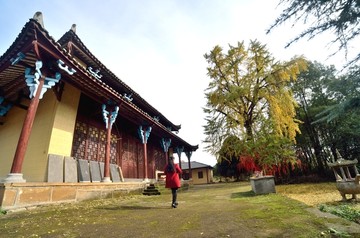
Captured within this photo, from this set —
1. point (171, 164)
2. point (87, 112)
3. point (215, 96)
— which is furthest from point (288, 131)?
point (87, 112)

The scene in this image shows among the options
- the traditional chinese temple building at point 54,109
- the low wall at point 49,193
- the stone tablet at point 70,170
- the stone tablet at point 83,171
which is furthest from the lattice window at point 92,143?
the low wall at point 49,193

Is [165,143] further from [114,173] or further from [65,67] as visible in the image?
[65,67]

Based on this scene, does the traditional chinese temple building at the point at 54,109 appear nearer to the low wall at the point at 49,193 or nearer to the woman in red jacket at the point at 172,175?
the low wall at the point at 49,193

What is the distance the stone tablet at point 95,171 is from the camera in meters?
8.63

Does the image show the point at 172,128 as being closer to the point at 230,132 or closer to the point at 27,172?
the point at 230,132

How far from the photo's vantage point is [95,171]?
350 inches

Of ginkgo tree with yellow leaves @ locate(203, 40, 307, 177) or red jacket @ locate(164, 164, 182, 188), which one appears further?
ginkgo tree with yellow leaves @ locate(203, 40, 307, 177)

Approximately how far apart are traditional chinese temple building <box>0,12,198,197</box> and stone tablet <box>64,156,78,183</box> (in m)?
0.11

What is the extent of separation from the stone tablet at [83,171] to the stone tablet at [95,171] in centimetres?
22

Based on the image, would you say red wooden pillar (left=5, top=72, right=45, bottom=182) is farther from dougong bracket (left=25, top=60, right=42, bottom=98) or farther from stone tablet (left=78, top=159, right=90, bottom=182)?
stone tablet (left=78, top=159, right=90, bottom=182)

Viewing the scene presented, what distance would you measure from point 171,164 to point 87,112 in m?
6.28

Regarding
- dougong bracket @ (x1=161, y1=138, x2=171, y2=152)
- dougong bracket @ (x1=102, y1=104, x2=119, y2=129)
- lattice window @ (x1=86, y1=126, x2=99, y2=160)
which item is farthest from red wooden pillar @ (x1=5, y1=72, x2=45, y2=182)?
dougong bracket @ (x1=161, y1=138, x2=171, y2=152)

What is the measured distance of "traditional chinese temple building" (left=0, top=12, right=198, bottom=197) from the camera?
600 centimetres

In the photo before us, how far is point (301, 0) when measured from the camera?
2.41 metres
